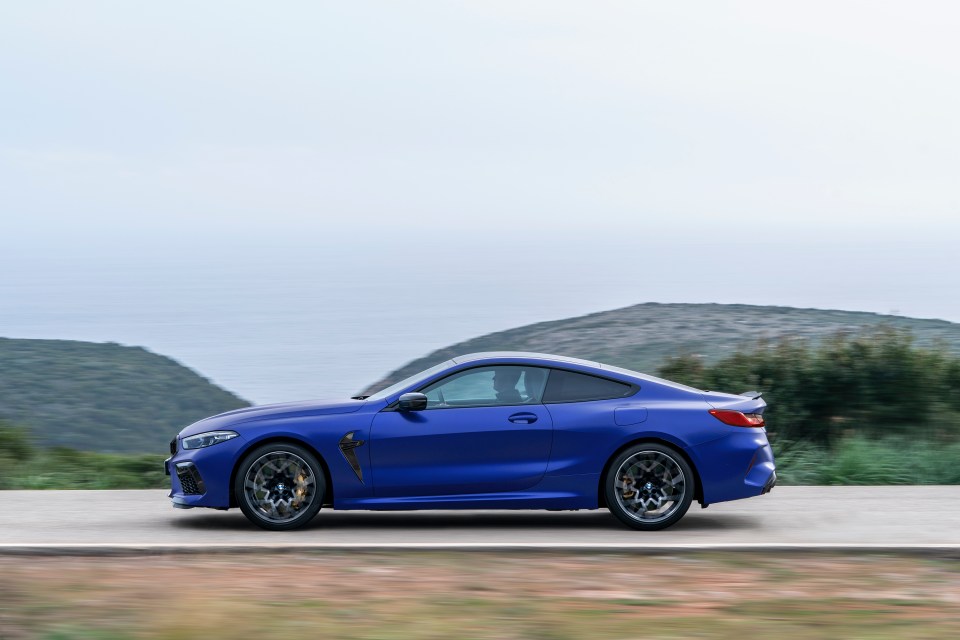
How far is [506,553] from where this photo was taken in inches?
323

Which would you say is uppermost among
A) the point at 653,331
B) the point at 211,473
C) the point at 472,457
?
the point at 653,331

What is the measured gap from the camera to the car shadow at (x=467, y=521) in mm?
9469

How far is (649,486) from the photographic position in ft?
30.7

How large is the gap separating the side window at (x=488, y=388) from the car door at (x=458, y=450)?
0.08 metres

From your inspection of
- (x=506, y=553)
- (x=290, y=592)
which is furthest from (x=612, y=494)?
(x=290, y=592)

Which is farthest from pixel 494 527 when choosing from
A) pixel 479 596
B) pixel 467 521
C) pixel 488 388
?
pixel 479 596

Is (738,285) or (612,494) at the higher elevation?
(738,285)

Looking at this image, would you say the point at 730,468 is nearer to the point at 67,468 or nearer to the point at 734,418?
the point at 734,418

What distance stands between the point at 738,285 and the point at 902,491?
26271mm

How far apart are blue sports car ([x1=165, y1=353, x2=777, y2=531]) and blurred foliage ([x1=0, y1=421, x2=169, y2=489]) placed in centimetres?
349

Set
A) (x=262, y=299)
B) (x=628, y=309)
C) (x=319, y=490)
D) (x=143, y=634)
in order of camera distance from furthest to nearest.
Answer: (x=262, y=299) → (x=628, y=309) → (x=319, y=490) → (x=143, y=634)

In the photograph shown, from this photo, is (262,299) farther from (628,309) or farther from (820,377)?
(820,377)

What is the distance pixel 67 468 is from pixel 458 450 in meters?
5.95

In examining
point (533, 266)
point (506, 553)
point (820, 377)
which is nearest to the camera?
point (506, 553)
